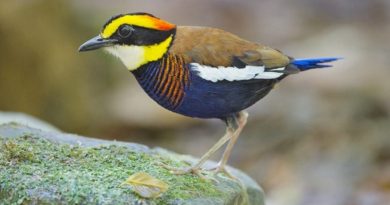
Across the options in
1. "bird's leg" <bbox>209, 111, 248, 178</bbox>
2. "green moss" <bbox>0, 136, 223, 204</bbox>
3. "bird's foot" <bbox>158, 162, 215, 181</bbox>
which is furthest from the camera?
"bird's leg" <bbox>209, 111, 248, 178</bbox>

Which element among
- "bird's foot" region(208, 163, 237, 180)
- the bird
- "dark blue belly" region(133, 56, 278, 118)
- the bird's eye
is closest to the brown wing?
the bird

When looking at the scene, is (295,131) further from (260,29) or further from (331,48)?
(260,29)

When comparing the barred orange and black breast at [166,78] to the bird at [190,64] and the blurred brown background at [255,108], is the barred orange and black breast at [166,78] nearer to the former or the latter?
the bird at [190,64]

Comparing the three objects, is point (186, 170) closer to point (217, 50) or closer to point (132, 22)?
point (217, 50)

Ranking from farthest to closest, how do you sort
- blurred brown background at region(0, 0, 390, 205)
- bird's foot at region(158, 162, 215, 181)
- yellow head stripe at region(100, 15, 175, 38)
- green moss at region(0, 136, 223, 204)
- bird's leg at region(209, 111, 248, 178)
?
blurred brown background at region(0, 0, 390, 205) → bird's leg at region(209, 111, 248, 178) → bird's foot at region(158, 162, 215, 181) → yellow head stripe at region(100, 15, 175, 38) → green moss at region(0, 136, 223, 204)

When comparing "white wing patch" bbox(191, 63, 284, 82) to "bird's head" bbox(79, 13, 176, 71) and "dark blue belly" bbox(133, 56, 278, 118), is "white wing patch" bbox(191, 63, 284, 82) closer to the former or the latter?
"dark blue belly" bbox(133, 56, 278, 118)

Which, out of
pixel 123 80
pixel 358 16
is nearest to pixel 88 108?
pixel 123 80

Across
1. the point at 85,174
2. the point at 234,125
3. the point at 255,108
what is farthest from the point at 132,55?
the point at 255,108
